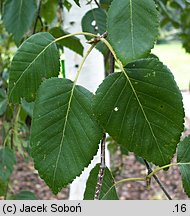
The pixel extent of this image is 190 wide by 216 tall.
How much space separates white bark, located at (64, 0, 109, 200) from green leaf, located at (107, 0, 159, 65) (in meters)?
0.64

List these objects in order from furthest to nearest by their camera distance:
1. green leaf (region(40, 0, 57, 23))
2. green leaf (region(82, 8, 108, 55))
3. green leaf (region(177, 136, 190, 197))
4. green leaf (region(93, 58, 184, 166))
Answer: green leaf (region(40, 0, 57, 23)), green leaf (region(82, 8, 108, 55)), green leaf (region(177, 136, 190, 197)), green leaf (region(93, 58, 184, 166))

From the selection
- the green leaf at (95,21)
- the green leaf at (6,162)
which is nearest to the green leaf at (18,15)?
the green leaf at (95,21)

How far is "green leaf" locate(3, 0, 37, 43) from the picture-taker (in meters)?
1.12

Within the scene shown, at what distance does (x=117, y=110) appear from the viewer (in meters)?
0.61

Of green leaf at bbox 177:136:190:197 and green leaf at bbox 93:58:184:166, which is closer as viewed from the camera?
green leaf at bbox 93:58:184:166

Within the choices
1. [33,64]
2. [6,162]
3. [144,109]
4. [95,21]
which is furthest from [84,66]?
[144,109]

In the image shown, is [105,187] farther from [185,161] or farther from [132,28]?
[132,28]

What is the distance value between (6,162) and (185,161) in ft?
2.31

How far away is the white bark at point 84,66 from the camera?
1.31m

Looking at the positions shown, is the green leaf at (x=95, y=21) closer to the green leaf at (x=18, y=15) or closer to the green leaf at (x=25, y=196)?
the green leaf at (x=18, y=15)

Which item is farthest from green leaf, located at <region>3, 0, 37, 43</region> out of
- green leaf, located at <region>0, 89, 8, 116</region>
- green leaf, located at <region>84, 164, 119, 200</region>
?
green leaf, located at <region>84, 164, 119, 200</region>

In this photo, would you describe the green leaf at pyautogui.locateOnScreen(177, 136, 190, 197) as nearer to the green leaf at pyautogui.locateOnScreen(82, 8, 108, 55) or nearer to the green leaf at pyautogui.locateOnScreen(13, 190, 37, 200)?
the green leaf at pyautogui.locateOnScreen(82, 8, 108, 55)

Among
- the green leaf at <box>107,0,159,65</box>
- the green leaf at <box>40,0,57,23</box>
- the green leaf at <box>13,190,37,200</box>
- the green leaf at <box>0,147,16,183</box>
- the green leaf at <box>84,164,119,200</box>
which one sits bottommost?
the green leaf at <box>13,190,37,200</box>
